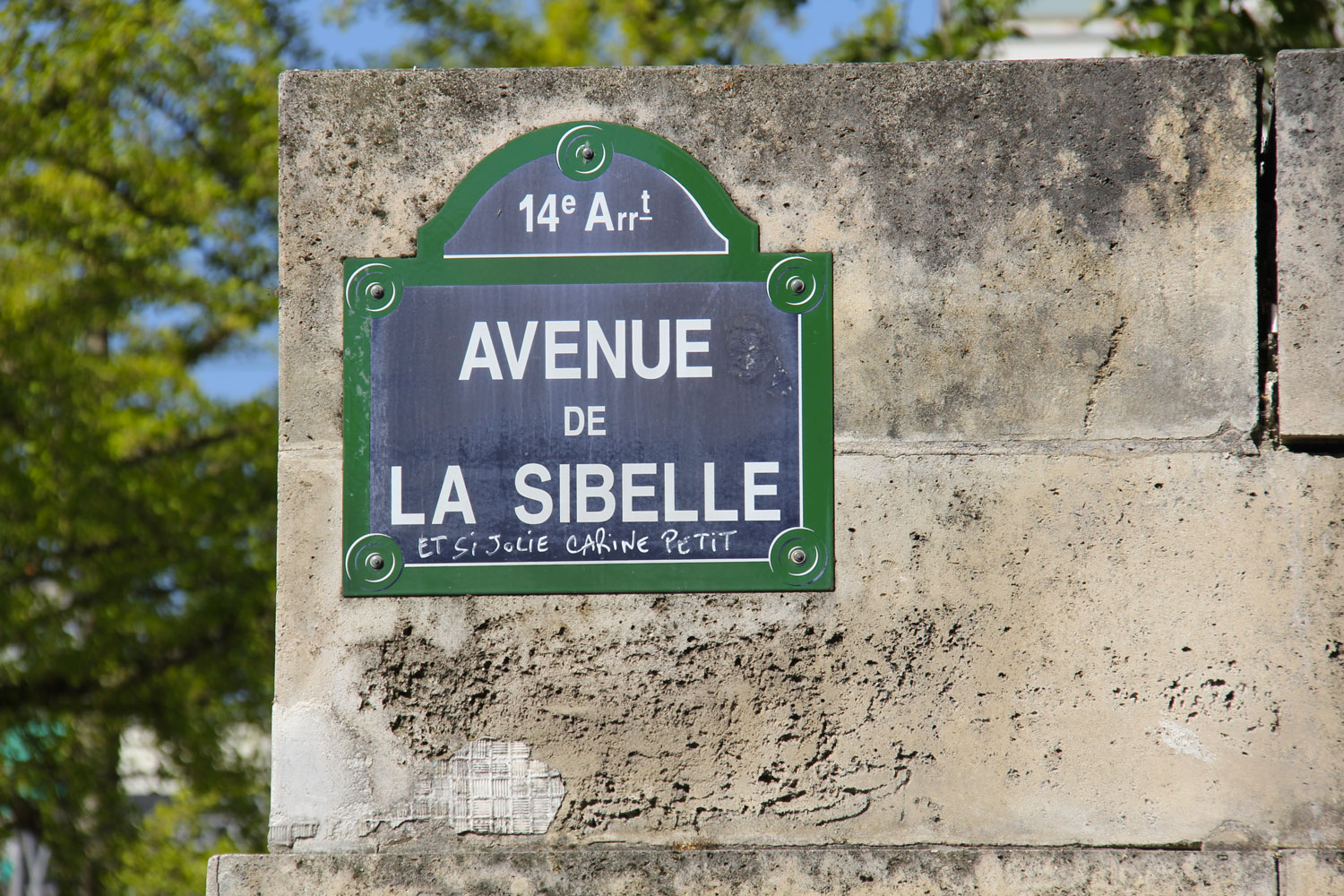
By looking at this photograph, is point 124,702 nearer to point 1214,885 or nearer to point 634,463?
point 634,463

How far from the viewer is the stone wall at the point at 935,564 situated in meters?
2.35

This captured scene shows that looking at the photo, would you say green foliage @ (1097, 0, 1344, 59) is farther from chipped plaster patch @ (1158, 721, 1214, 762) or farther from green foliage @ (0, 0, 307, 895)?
green foliage @ (0, 0, 307, 895)

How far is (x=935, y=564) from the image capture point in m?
2.42

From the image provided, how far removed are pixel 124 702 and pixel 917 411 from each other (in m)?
6.94

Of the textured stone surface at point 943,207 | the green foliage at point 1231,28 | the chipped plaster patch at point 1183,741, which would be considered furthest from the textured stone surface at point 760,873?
the green foliage at point 1231,28

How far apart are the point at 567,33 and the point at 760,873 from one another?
1168 centimetres

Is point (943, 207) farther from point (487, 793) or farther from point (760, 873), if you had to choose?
point (487, 793)

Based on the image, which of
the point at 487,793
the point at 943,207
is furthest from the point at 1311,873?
the point at 487,793

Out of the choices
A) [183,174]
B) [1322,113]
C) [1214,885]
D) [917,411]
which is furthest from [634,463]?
[183,174]

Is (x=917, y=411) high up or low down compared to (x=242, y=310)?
down

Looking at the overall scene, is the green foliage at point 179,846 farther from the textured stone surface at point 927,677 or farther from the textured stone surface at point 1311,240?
the textured stone surface at point 1311,240

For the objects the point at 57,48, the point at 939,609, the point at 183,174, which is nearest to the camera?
the point at 939,609

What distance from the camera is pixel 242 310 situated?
31.3 feet

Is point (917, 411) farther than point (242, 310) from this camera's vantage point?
No
